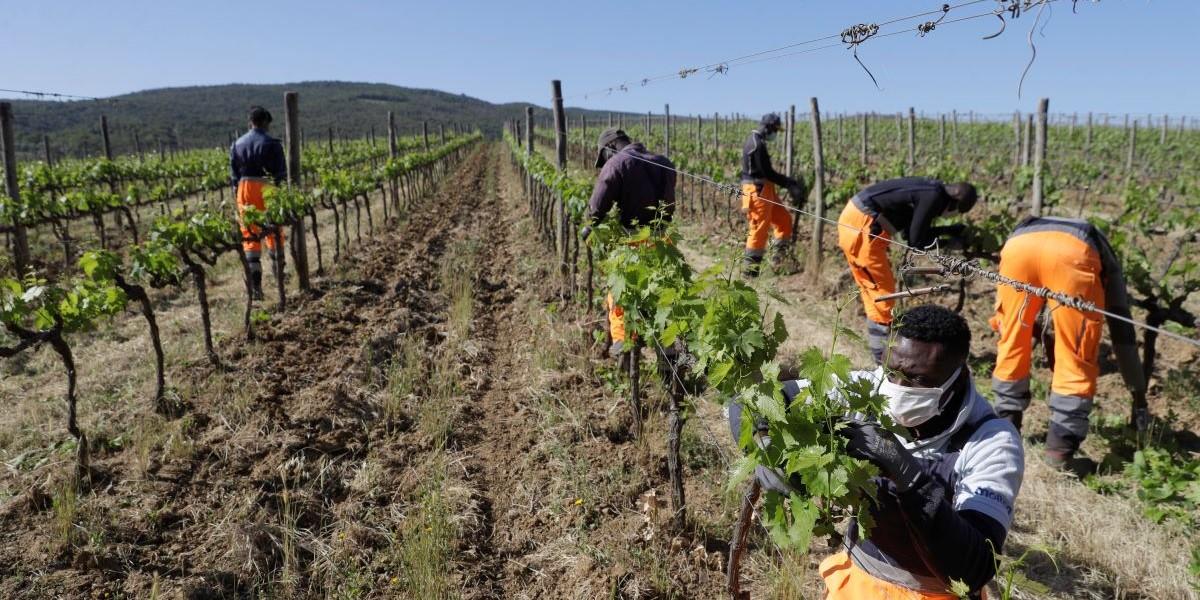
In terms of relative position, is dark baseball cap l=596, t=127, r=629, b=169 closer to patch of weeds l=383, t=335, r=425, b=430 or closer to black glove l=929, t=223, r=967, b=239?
patch of weeds l=383, t=335, r=425, b=430

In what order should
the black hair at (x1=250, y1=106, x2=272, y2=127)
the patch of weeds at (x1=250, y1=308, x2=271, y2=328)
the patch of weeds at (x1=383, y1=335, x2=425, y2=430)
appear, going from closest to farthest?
the patch of weeds at (x1=383, y1=335, x2=425, y2=430)
the patch of weeds at (x1=250, y1=308, x2=271, y2=328)
the black hair at (x1=250, y1=106, x2=272, y2=127)

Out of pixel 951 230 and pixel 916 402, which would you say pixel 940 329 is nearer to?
pixel 916 402

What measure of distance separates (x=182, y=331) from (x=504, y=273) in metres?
3.69

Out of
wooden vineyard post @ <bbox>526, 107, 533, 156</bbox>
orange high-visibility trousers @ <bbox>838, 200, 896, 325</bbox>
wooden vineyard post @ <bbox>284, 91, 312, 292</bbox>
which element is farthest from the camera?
wooden vineyard post @ <bbox>526, 107, 533, 156</bbox>

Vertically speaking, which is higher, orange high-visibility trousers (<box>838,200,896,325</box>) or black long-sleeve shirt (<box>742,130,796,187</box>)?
black long-sleeve shirt (<box>742,130,796,187</box>)

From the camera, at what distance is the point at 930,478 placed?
1.48 meters

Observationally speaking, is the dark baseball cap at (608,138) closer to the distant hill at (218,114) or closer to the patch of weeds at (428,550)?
the patch of weeds at (428,550)

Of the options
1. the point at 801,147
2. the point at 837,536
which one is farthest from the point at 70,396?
the point at 801,147

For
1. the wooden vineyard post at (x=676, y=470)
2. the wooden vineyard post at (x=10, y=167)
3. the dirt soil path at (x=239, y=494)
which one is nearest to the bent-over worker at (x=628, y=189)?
the wooden vineyard post at (x=676, y=470)

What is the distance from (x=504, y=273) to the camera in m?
8.46

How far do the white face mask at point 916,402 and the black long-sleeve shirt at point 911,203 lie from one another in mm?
2880

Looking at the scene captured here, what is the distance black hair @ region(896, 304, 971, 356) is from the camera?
1.88 meters

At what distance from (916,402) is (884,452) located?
1.60 feet

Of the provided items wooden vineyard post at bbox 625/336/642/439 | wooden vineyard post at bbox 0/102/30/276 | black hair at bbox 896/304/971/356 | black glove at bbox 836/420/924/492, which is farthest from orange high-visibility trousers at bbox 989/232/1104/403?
wooden vineyard post at bbox 0/102/30/276
